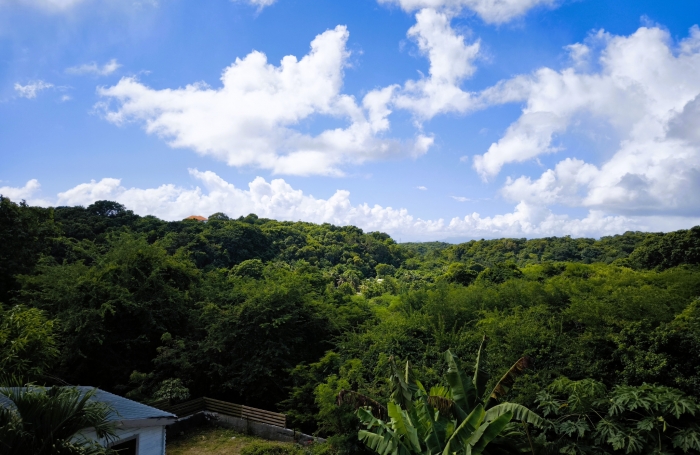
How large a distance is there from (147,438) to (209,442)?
15.2ft

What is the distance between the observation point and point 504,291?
16.5m

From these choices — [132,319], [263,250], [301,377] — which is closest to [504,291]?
[301,377]

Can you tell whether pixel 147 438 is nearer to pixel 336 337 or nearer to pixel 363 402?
pixel 363 402

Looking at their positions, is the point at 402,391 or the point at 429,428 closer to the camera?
the point at 429,428

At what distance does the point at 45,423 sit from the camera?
16.1 feet

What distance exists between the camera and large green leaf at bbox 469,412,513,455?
6988 millimetres

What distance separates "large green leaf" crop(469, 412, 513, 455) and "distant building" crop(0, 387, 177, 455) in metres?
6.41

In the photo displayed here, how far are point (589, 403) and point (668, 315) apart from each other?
419 cm

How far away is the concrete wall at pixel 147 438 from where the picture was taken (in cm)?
838

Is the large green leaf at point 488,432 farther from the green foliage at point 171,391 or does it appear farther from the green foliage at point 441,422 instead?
the green foliage at point 171,391

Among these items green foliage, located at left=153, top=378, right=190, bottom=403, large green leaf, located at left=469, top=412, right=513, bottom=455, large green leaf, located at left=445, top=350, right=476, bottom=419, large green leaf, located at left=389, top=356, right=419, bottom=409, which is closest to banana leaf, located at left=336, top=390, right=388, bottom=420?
large green leaf, located at left=389, top=356, right=419, bottom=409

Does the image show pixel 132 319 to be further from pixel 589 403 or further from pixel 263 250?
pixel 263 250

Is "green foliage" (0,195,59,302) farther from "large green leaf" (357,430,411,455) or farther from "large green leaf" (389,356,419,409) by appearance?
"large green leaf" (357,430,411,455)

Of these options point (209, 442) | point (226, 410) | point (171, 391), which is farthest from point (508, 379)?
point (171, 391)
